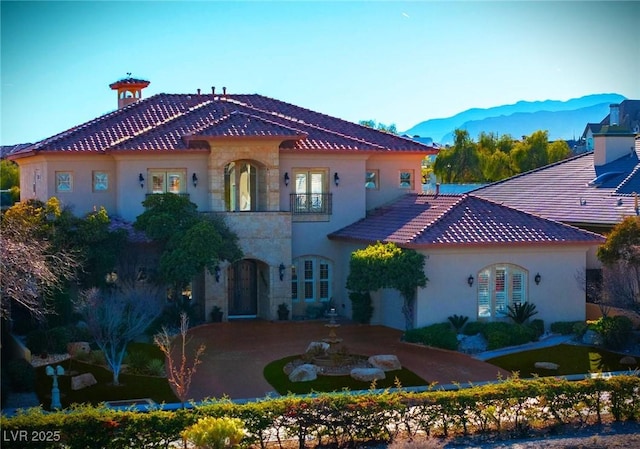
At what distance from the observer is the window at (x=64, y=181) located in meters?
32.8

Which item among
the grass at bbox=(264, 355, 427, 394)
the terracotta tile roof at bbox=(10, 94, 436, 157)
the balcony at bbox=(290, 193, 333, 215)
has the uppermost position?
the terracotta tile roof at bbox=(10, 94, 436, 157)

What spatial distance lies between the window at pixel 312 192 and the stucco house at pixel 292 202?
4 centimetres

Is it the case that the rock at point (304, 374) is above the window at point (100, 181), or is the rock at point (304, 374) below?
below

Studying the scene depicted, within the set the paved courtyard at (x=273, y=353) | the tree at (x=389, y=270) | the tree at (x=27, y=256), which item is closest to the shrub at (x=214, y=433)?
the tree at (x=27, y=256)

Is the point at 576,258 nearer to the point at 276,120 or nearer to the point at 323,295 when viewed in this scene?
the point at 323,295

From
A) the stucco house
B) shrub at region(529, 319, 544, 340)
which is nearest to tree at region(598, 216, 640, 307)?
the stucco house

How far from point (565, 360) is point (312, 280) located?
1107 cm

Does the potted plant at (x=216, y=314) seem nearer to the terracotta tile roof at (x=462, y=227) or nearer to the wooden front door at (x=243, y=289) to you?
the wooden front door at (x=243, y=289)

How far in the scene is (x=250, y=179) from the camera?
33.2 m

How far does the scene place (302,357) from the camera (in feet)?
82.3

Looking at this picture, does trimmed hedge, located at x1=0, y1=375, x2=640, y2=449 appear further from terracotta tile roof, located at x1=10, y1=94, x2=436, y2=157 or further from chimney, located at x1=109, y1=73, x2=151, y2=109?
chimney, located at x1=109, y1=73, x2=151, y2=109

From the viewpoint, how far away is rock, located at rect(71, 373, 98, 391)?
22.0 meters

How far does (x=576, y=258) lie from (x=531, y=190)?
9099 millimetres

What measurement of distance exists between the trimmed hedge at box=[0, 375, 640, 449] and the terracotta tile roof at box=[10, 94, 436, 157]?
1560 cm
